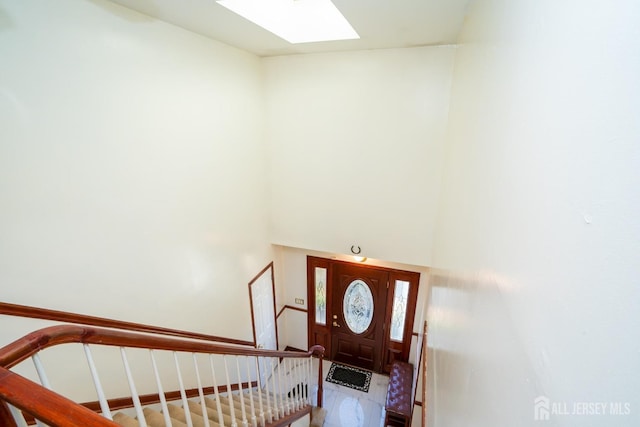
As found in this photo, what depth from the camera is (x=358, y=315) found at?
4605 mm

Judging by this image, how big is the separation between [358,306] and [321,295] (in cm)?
61

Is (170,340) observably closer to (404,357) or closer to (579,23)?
(579,23)

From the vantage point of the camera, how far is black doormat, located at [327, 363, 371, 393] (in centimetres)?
445

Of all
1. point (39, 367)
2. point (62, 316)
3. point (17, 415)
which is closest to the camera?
point (17, 415)

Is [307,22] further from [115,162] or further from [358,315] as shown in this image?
[358,315]

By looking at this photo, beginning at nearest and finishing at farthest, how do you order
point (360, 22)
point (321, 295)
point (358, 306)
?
1. point (360, 22)
2. point (358, 306)
3. point (321, 295)

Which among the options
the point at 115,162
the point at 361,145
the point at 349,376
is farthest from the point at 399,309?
the point at 115,162

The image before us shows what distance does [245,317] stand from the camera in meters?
3.70

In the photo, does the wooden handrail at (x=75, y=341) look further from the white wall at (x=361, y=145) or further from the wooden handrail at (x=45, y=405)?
the white wall at (x=361, y=145)

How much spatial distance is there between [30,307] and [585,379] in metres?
2.07

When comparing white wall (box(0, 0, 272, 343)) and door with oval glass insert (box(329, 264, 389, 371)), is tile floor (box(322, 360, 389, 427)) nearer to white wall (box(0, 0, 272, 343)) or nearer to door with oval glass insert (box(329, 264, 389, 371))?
door with oval glass insert (box(329, 264, 389, 371))

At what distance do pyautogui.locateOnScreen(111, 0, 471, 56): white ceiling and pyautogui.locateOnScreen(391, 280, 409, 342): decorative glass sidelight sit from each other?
307cm

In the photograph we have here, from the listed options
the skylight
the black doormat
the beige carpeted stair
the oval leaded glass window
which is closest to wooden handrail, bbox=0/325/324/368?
the beige carpeted stair

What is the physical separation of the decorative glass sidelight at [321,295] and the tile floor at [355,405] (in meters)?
0.94
